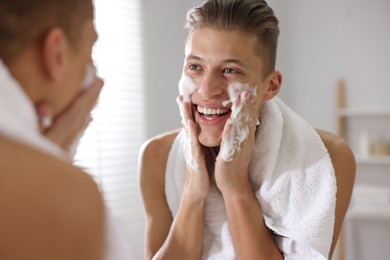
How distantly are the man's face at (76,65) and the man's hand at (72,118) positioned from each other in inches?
0.7

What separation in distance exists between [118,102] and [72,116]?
5.48 feet

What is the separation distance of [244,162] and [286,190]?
0.12m

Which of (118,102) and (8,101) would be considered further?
(118,102)

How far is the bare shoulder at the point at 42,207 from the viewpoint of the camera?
46 cm

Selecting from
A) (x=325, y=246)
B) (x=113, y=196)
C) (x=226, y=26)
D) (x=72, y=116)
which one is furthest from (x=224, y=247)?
(x=113, y=196)

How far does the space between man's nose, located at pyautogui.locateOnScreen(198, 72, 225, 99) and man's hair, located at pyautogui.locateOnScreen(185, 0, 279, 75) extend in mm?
112

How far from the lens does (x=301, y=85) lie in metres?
2.96

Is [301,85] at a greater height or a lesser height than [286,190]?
lesser

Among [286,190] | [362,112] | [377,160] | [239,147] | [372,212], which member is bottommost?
[372,212]

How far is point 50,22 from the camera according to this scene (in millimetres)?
517

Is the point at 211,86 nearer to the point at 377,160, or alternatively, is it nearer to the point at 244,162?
the point at 244,162

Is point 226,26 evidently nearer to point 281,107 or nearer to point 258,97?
point 258,97

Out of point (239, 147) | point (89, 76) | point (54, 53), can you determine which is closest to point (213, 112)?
point (239, 147)

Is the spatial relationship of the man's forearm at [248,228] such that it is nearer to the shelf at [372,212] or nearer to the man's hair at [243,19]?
the man's hair at [243,19]
